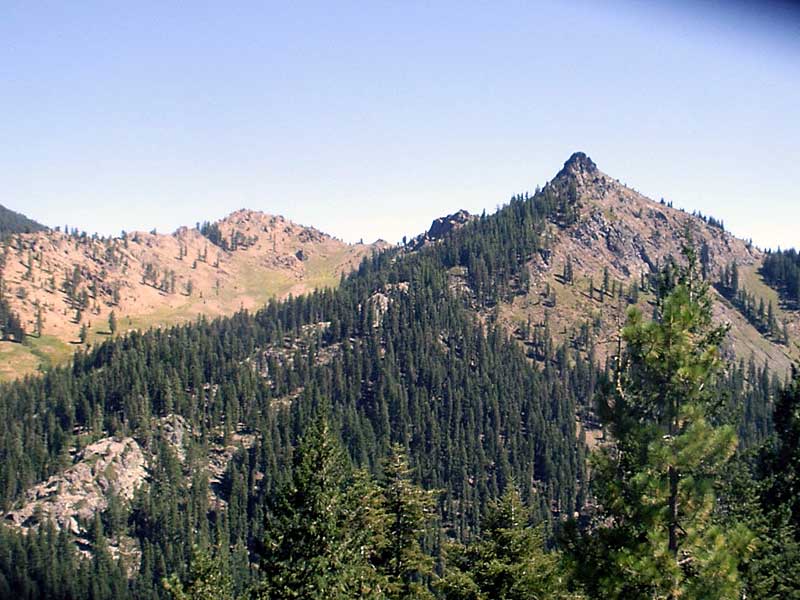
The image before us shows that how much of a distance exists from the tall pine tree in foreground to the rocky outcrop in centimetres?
16639

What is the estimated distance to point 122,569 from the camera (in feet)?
472

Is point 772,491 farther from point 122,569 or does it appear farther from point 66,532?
point 66,532

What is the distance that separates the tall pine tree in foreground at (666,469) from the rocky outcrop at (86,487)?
546 ft

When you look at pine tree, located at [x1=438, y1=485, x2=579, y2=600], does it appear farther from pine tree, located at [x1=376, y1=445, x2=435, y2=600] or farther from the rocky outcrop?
the rocky outcrop

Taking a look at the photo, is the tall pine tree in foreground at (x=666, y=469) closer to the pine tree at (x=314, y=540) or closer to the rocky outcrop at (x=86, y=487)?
the pine tree at (x=314, y=540)

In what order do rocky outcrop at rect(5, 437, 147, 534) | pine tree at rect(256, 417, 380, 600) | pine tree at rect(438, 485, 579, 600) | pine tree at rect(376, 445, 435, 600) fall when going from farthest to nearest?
rocky outcrop at rect(5, 437, 147, 534)
pine tree at rect(376, 445, 435, 600)
pine tree at rect(438, 485, 579, 600)
pine tree at rect(256, 417, 380, 600)

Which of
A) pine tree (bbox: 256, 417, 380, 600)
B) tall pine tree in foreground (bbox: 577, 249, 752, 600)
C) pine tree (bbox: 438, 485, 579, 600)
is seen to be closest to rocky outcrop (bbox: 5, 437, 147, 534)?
pine tree (bbox: 256, 417, 380, 600)

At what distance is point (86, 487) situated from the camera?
164000mm

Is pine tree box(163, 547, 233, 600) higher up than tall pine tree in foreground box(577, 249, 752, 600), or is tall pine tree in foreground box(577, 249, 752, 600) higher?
tall pine tree in foreground box(577, 249, 752, 600)

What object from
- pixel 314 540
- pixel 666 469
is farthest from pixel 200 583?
pixel 666 469

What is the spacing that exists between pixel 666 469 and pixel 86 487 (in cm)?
17494

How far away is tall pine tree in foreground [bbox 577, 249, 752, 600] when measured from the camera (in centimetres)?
1923

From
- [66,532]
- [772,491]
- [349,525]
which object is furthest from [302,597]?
[66,532]

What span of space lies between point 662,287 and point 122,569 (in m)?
154
